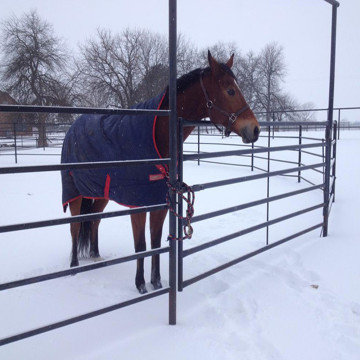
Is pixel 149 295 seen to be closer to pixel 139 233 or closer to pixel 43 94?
pixel 139 233

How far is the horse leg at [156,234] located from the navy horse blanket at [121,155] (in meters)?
0.16

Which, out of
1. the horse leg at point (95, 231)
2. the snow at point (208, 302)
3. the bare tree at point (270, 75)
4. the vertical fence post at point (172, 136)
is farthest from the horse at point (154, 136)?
the bare tree at point (270, 75)

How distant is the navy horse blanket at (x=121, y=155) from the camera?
2516 mm

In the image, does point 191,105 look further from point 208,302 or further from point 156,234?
point 208,302

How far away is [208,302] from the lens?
8.47 feet

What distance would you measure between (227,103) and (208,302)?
1.50 metres

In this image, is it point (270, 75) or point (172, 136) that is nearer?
point (172, 136)

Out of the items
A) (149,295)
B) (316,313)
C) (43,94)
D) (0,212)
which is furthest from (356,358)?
(43,94)

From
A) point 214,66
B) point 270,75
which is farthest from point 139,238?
point 270,75

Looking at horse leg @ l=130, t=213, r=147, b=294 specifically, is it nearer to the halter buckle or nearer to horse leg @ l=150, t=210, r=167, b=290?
horse leg @ l=150, t=210, r=167, b=290

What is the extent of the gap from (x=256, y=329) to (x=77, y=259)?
1.97 metres

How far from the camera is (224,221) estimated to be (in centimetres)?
491

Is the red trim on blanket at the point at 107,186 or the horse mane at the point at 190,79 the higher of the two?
the horse mane at the point at 190,79

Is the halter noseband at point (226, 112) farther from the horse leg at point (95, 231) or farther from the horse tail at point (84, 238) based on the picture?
the horse tail at point (84, 238)
